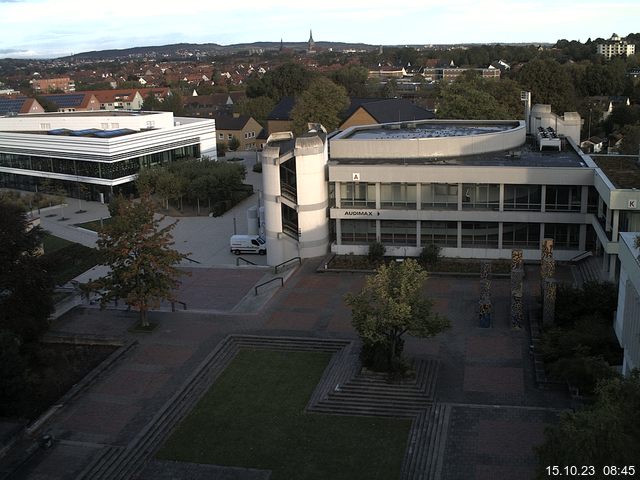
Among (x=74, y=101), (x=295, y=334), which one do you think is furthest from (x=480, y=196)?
(x=74, y=101)

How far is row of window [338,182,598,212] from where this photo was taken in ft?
116

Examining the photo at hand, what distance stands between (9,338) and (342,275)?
1720cm

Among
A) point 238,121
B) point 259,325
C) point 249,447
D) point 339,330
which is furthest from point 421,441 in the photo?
point 238,121

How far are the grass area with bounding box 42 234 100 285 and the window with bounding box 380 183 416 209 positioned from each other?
15628mm

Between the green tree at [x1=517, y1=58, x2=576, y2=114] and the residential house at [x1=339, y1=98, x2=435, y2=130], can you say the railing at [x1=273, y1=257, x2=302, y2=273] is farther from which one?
the green tree at [x1=517, y1=58, x2=576, y2=114]

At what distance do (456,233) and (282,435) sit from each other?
740 inches

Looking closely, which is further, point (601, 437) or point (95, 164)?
point (95, 164)

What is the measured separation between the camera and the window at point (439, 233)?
3688 cm

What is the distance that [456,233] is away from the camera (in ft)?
121

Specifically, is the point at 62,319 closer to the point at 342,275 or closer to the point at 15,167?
the point at 342,275

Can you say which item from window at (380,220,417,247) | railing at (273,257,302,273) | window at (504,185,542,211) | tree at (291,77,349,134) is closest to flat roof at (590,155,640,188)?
window at (504,185,542,211)

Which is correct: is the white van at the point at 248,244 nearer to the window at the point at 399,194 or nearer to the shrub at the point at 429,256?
the window at the point at 399,194

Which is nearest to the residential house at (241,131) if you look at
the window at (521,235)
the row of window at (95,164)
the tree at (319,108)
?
the tree at (319,108)

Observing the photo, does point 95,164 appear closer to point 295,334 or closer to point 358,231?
point 358,231
